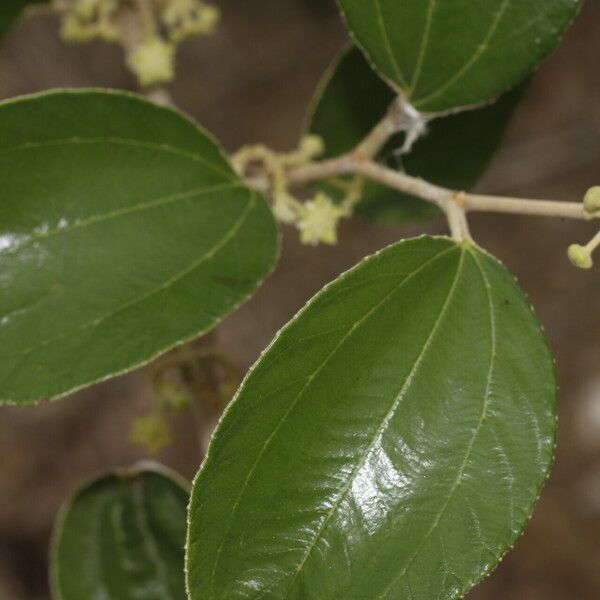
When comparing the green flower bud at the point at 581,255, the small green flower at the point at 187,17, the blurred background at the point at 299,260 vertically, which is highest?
the blurred background at the point at 299,260

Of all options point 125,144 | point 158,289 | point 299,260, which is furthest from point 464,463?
point 299,260

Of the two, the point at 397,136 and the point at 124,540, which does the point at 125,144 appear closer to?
the point at 397,136

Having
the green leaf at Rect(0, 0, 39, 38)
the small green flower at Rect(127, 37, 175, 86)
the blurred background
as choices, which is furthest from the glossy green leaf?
the blurred background

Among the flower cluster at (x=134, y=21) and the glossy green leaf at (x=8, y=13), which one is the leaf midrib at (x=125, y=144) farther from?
the glossy green leaf at (x=8, y=13)

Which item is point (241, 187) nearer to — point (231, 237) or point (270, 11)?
point (231, 237)

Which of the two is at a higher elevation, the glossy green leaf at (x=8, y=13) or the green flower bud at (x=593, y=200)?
the glossy green leaf at (x=8, y=13)

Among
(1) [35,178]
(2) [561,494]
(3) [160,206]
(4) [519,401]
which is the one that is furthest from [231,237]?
(2) [561,494]

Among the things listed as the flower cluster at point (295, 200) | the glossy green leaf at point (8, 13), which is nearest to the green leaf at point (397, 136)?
the flower cluster at point (295, 200)

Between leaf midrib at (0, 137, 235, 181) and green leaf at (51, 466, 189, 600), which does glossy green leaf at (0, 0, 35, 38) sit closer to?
leaf midrib at (0, 137, 235, 181)
